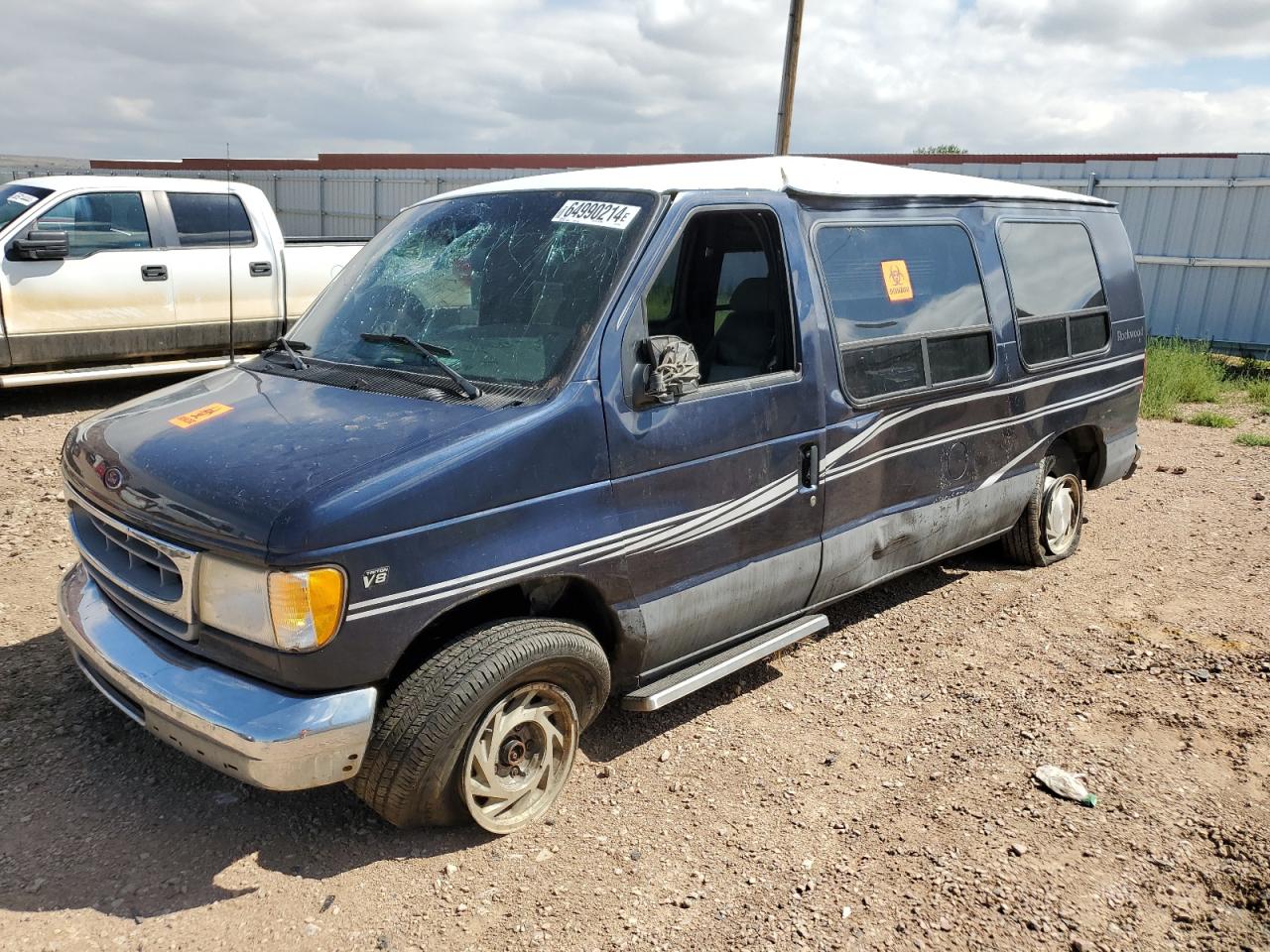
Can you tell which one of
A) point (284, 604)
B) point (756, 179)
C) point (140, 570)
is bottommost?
point (140, 570)

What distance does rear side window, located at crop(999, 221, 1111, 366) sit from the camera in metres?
5.18

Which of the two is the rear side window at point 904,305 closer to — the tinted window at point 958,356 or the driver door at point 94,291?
the tinted window at point 958,356

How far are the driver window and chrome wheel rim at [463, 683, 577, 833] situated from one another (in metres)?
1.39

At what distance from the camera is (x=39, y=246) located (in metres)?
8.22

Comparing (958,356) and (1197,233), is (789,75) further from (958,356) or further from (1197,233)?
(958,356)

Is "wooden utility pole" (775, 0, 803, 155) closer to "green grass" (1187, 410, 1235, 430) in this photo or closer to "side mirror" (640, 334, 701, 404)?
"green grass" (1187, 410, 1235, 430)

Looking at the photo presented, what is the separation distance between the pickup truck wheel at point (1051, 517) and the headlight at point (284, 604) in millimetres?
4141

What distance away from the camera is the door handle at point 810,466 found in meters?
3.98

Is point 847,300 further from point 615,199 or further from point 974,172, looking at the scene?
point 974,172

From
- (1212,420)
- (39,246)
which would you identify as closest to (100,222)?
(39,246)

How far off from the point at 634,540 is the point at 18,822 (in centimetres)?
224

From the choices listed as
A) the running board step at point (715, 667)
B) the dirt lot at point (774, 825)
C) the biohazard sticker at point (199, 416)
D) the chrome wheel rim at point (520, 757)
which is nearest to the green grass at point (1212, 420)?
the dirt lot at point (774, 825)

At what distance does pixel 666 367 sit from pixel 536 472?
1.98 ft

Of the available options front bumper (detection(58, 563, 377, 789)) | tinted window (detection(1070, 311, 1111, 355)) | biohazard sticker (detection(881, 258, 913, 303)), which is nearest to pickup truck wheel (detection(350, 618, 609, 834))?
front bumper (detection(58, 563, 377, 789))
